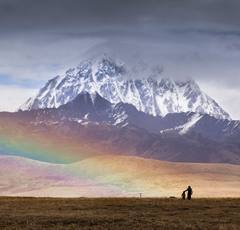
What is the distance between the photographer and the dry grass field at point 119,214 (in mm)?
58000

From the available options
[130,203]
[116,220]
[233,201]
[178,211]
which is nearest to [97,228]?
[116,220]

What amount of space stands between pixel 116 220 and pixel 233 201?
25.7m

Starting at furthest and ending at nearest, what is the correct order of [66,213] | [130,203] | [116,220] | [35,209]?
[130,203]
[35,209]
[66,213]
[116,220]

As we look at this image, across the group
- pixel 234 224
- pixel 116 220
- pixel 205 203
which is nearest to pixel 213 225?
pixel 234 224

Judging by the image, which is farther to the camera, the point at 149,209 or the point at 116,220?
the point at 149,209

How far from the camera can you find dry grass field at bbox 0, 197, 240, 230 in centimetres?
5800

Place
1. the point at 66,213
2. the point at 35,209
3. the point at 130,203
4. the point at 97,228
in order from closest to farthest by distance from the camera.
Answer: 1. the point at 97,228
2. the point at 66,213
3. the point at 35,209
4. the point at 130,203

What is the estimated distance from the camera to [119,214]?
218 feet

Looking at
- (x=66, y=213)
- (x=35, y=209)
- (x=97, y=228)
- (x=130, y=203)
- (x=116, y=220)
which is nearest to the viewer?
(x=97, y=228)

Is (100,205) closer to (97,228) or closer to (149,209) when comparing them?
(149,209)

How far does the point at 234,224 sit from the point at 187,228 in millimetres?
5693

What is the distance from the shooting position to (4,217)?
62.9 meters

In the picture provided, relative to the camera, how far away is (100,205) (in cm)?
7638

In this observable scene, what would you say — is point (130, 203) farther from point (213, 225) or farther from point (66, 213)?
point (213, 225)
